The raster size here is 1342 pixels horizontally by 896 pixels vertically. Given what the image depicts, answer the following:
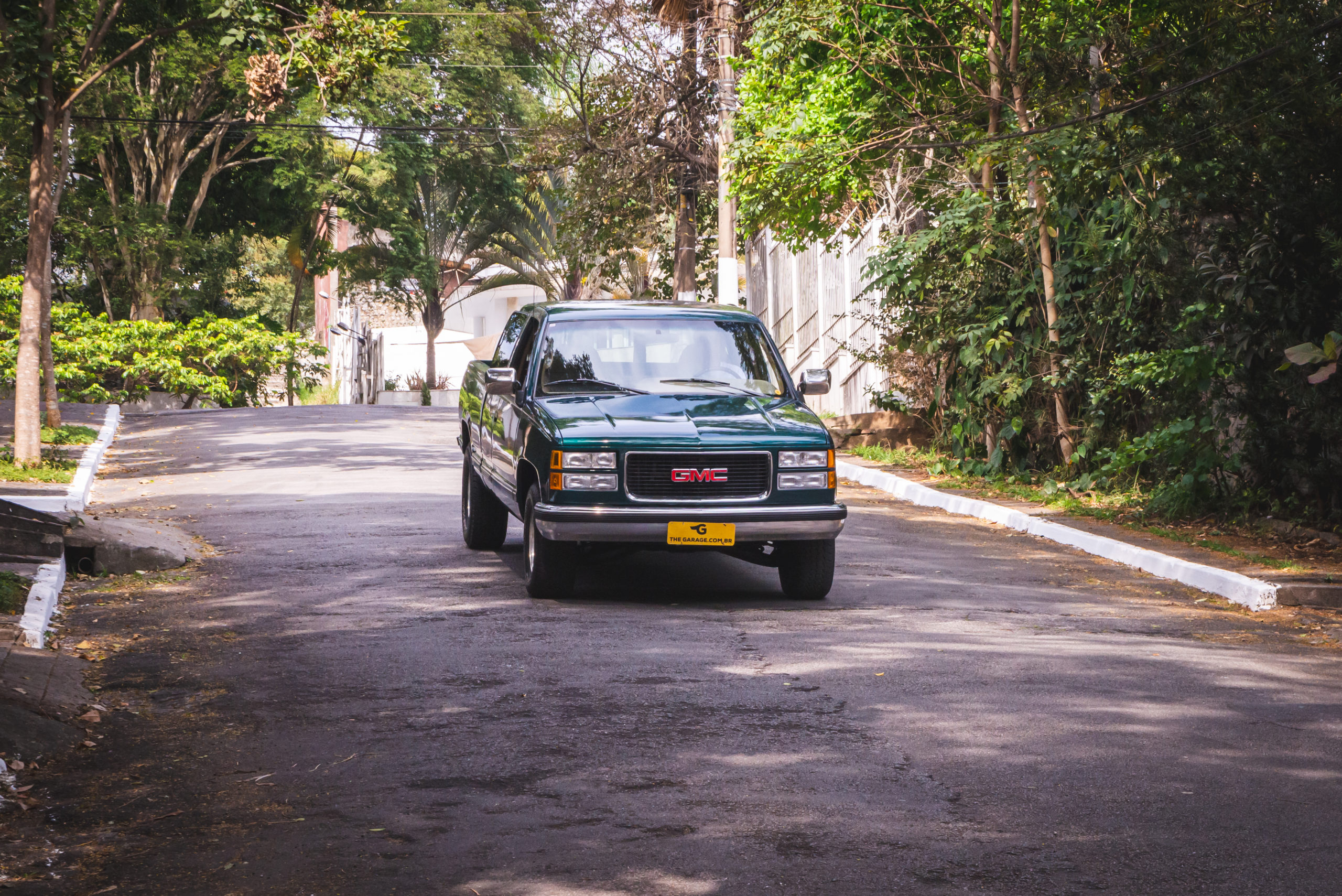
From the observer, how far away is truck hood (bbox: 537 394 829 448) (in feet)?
29.2

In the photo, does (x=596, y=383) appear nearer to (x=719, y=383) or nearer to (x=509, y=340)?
(x=719, y=383)

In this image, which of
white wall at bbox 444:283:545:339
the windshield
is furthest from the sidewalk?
white wall at bbox 444:283:545:339

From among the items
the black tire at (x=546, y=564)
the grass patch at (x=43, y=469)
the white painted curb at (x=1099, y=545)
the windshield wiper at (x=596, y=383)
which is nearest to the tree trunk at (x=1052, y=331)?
the white painted curb at (x=1099, y=545)

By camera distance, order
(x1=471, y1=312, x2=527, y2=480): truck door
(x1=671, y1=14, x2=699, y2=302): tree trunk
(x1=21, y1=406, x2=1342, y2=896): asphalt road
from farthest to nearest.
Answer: (x1=671, y1=14, x2=699, y2=302): tree trunk < (x1=471, y1=312, x2=527, y2=480): truck door < (x1=21, y1=406, x2=1342, y2=896): asphalt road

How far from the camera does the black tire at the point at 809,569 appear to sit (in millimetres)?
9328

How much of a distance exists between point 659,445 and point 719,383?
1375mm

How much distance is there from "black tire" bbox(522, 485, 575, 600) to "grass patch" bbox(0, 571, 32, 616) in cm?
296

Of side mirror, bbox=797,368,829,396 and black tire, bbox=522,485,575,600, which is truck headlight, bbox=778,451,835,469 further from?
black tire, bbox=522,485,575,600

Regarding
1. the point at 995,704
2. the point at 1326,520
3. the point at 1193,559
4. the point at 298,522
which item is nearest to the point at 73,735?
the point at 995,704

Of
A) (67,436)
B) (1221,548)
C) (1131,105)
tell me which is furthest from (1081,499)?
(67,436)

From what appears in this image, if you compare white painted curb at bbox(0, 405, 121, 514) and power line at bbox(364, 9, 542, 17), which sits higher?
power line at bbox(364, 9, 542, 17)

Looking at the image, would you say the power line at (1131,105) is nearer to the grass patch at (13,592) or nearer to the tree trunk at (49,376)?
the grass patch at (13,592)

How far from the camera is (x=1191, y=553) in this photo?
37.6 ft

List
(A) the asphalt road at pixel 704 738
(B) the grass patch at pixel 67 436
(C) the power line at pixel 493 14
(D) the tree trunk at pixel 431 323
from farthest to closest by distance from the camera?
(D) the tree trunk at pixel 431 323
(C) the power line at pixel 493 14
(B) the grass patch at pixel 67 436
(A) the asphalt road at pixel 704 738
